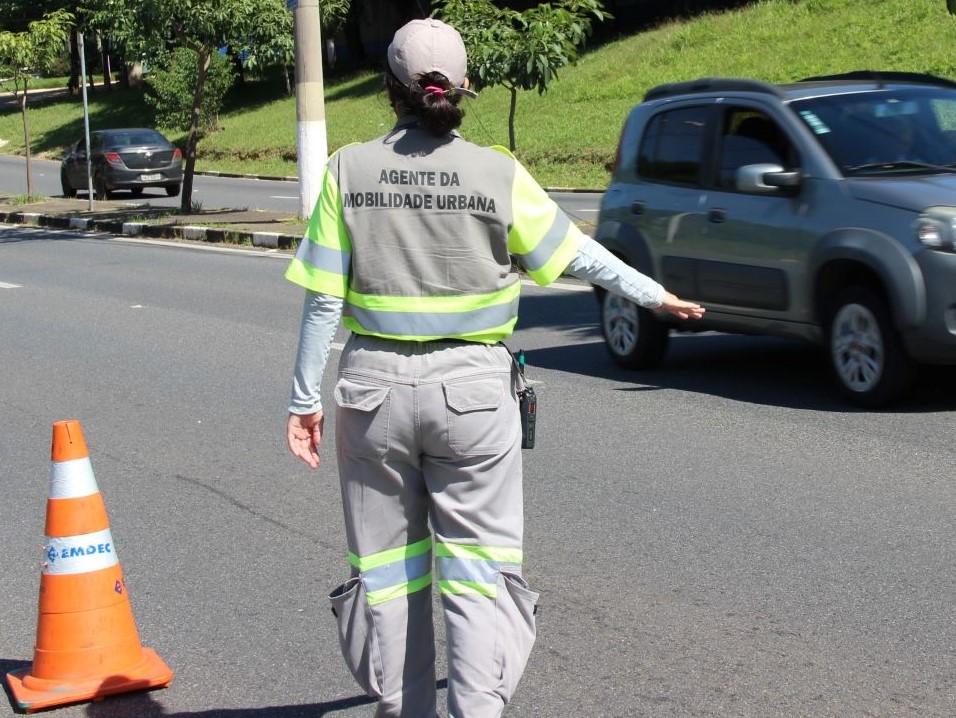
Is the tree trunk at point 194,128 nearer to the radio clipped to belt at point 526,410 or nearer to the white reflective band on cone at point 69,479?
the white reflective band on cone at point 69,479

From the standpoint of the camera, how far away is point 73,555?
4.41 m

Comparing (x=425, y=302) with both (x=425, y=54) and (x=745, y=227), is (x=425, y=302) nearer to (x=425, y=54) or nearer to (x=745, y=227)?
(x=425, y=54)

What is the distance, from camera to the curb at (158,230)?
18641mm

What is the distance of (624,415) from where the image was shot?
8.11 m

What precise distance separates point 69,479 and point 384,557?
140 cm

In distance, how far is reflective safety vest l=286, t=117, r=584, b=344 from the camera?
3.35 m

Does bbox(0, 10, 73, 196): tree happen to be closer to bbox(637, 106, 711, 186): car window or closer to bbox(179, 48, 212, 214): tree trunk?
bbox(179, 48, 212, 214): tree trunk

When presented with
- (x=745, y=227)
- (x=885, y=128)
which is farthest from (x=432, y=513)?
(x=885, y=128)

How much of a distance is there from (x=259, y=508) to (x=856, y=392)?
350cm

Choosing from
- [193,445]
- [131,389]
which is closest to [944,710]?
[193,445]

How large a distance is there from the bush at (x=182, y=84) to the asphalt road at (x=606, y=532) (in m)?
31.0

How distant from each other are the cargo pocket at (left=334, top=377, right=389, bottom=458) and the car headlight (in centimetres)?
497

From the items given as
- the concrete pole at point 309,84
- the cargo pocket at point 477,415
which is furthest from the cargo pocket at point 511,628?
the concrete pole at point 309,84

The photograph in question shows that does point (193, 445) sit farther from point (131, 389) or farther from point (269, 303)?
point (269, 303)
